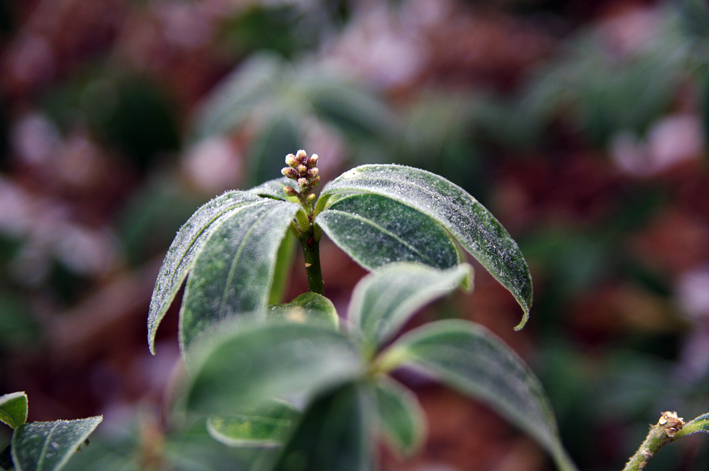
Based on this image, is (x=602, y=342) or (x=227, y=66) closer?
(x=602, y=342)

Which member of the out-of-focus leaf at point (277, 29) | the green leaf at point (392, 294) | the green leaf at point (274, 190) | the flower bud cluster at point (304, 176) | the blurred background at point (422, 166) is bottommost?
the blurred background at point (422, 166)

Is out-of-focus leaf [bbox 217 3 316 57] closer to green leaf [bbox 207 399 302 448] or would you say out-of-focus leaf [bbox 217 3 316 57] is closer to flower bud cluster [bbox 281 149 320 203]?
flower bud cluster [bbox 281 149 320 203]

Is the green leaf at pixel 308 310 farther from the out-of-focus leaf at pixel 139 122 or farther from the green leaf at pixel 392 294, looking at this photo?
the out-of-focus leaf at pixel 139 122

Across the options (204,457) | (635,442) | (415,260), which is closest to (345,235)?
(415,260)

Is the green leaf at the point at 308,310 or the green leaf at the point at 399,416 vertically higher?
the green leaf at the point at 308,310

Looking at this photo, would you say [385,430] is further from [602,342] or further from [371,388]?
[602,342]

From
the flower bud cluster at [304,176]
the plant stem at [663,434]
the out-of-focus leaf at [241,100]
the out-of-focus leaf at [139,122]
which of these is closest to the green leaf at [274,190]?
the flower bud cluster at [304,176]
